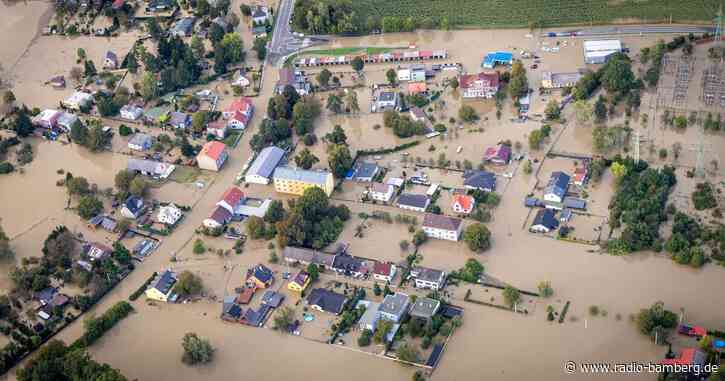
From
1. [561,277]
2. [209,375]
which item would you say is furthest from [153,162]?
[561,277]

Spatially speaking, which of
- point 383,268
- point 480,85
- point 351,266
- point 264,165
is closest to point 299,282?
point 351,266

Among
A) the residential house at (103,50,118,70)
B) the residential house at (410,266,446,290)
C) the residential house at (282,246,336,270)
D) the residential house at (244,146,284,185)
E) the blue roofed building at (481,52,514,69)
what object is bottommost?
the residential house at (410,266,446,290)

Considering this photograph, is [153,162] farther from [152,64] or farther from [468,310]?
[468,310]

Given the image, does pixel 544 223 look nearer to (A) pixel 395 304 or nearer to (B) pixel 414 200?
(B) pixel 414 200

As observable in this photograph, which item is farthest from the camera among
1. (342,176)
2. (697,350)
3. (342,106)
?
(342,106)

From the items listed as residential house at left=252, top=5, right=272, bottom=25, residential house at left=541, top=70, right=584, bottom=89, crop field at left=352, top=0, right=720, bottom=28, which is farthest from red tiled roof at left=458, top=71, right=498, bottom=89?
residential house at left=252, top=5, right=272, bottom=25

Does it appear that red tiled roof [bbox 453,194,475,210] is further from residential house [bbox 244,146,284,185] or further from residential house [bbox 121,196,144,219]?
residential house [bbox 121,196,144,219]

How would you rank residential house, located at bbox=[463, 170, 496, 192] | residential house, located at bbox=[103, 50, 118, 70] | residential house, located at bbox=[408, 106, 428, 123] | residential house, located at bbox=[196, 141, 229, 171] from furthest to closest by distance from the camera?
residential house, located at bbox=[103, 50, 118, 70] → residential house, located at bbox=[408, 106, 428, 123] → residential house, located at bbox=[196, 141, 229, 171] → residential house, located at bbox=[463, 170, 496, 192]
